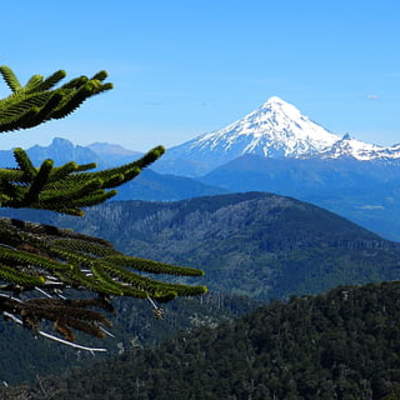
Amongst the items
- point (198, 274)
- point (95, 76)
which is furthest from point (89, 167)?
point (198, 274)

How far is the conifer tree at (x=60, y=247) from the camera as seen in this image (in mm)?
6510

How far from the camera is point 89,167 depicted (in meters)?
8.65

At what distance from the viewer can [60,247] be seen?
7227 mm

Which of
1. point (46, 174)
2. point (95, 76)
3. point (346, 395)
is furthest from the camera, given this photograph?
point (346, 395)

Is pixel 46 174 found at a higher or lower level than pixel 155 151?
lower

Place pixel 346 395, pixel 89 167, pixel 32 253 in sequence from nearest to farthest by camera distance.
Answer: pixel 32 253 → pixel 89 167 → pixel 346 395

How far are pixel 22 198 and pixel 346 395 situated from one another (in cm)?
20643

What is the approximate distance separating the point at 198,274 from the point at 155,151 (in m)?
1.42

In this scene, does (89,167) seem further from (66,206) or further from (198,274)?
(198,274)

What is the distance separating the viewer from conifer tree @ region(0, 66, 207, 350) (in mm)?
6510

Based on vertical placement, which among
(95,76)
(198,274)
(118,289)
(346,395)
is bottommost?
(346,395)

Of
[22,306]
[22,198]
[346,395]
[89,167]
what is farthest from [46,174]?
[346,395]

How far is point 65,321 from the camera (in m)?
7.09

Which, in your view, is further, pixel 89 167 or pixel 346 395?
pixel 346 395
